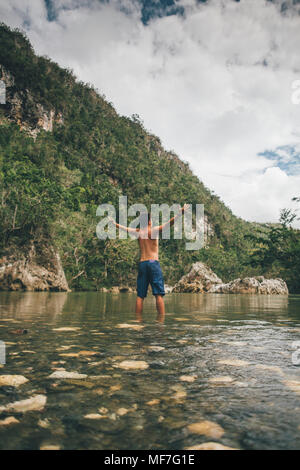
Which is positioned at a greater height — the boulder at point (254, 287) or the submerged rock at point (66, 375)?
the submerged rock at point (66, 375)

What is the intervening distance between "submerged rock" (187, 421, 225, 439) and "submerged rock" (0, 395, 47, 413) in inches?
24.3

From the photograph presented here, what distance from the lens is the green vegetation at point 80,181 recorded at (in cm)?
2555

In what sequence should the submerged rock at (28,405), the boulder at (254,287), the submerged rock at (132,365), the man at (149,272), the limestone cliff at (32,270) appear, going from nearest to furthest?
the submerged rock at (28,405)
the submerged rock at (132,365)
the man at (149,272)
the limestone cliff at (32,270)
the boulder at (254,287)

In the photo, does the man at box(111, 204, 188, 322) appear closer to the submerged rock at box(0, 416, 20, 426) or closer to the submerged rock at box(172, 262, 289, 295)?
the submerged rock at box(0, 416, 20, 426)

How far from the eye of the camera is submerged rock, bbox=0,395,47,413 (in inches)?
53.6

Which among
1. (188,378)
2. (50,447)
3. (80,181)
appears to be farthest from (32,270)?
(80,181)

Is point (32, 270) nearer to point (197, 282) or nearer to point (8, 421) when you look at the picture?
point (197, 282)

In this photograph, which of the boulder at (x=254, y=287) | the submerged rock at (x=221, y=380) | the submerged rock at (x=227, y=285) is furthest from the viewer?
the submerged rock at (x=227, y=285)

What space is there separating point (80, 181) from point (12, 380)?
44.9 metres

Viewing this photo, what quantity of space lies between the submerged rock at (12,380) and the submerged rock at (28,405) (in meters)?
0.26
